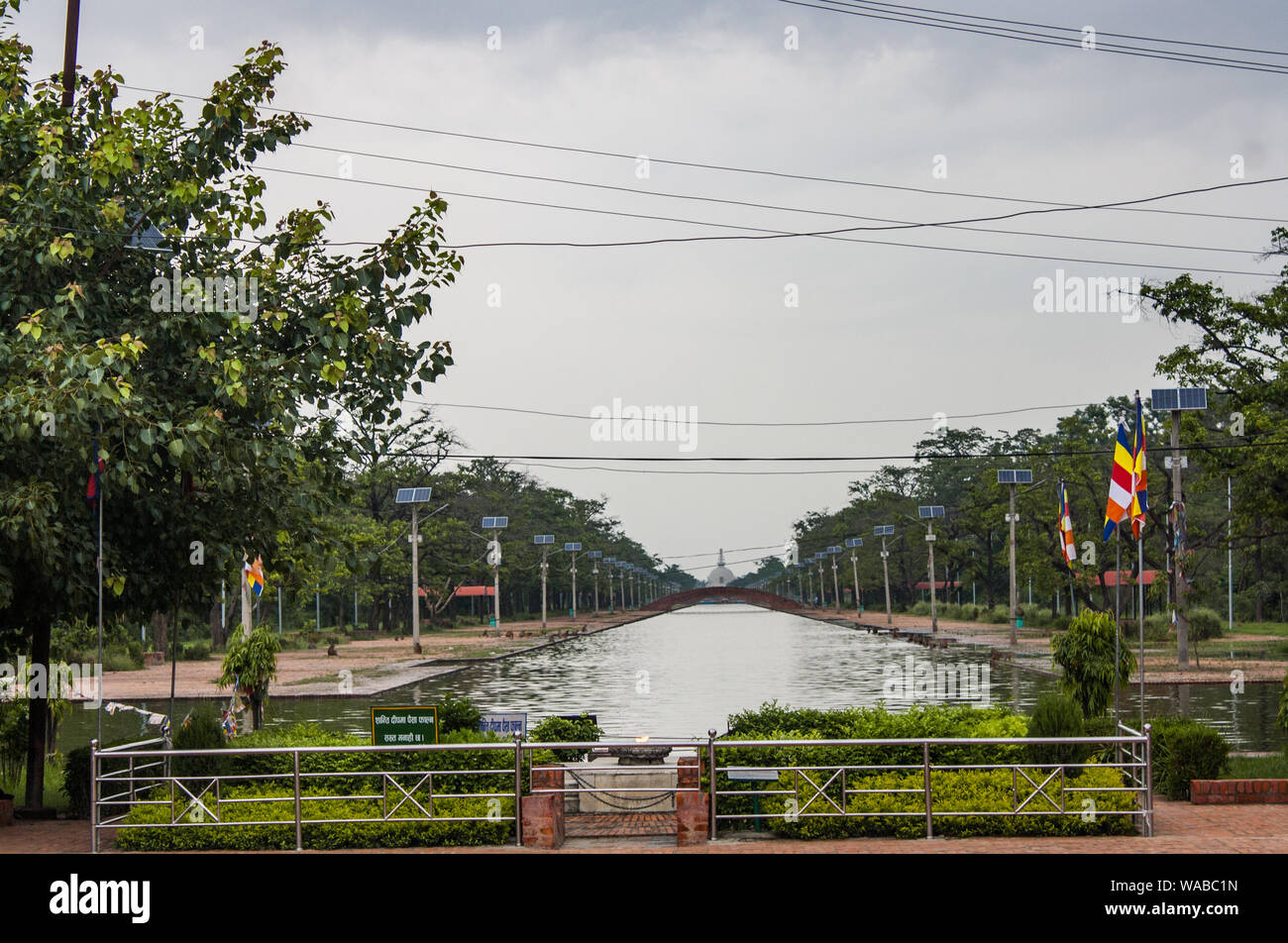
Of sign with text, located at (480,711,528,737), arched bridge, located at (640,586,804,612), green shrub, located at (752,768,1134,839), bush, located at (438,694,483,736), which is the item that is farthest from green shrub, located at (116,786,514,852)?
arched bridge, located at (640,586,804,612)

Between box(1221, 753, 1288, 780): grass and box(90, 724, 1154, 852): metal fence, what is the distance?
7.79ft

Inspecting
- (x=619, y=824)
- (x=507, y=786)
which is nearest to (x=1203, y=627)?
(x=619, y=824)

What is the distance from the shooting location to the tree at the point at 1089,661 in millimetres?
17719

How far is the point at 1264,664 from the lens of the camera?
40.2 metres

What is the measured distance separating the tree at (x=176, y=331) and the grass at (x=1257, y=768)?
36.8 feet

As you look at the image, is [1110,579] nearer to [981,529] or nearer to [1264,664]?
[981,529]

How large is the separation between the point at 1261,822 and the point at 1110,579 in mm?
93192

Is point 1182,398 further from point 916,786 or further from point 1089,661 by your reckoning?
point 916,786

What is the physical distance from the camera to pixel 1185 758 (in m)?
15.2

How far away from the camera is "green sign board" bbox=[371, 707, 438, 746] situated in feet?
45.2

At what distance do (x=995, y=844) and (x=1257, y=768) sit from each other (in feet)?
21.1

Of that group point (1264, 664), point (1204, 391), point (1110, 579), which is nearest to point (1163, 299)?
point (1204, 391)

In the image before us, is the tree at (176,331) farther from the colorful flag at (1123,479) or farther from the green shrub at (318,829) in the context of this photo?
the colorful flag at (1123,479)

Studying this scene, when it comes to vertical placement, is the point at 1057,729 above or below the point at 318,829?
above
